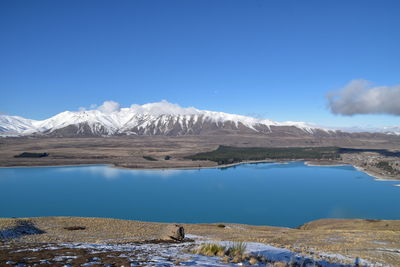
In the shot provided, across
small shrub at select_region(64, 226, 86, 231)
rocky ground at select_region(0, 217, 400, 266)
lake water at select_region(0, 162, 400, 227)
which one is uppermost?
rocky ground at select_region(0, 217, 400, 266)

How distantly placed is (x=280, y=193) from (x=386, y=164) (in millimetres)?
83683

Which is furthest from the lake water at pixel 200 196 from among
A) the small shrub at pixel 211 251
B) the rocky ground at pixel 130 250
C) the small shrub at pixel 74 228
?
the small shrub at pixel 211 251

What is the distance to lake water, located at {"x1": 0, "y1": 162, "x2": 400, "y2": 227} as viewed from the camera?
203ft

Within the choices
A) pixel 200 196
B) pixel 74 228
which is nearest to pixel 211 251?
pixel 74 228

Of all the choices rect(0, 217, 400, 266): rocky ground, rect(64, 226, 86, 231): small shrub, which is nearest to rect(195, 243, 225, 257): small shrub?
rect(0, 217, 400, 266): rocky ground

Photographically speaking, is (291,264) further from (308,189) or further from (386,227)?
(308,189)

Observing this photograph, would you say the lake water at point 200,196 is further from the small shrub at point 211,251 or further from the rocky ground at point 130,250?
the small shrub at point 211,251

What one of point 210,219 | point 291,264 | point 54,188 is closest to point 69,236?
point 291,264

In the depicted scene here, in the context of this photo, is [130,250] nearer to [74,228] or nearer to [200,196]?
[74,228]

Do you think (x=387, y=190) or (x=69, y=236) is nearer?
(x=69, y=236)

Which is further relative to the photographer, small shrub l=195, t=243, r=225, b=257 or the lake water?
the lake water

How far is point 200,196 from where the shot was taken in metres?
80.0

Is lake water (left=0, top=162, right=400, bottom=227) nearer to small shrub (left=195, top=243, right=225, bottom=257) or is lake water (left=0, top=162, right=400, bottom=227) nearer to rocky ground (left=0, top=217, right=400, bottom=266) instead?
rocky ground (left=0, top=217, right=400, bottom=266)

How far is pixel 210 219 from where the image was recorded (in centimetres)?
5831
